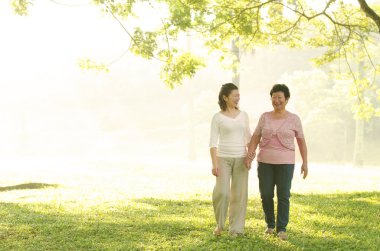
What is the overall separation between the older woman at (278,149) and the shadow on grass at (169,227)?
852 mm

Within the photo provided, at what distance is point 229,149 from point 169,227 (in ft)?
8.24

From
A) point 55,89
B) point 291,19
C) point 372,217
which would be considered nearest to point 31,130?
point 55,89

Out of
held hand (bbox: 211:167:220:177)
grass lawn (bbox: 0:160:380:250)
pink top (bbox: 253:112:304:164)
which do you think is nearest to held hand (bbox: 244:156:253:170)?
pink top (bbox: 253:112:304:164)

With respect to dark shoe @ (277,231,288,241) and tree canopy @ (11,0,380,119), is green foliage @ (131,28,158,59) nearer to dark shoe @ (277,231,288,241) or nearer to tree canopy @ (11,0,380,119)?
tree canopy @ (11,0,380,119)

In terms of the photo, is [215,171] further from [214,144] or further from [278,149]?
[278,149]

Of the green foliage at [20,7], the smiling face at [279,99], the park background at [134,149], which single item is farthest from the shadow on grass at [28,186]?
the smiling face at [279,99]

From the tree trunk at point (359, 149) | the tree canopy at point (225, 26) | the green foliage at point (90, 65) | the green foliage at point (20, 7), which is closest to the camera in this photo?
the tree canopy at point (225, 26)

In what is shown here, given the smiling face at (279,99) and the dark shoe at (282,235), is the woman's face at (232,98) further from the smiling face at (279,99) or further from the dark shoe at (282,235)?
the dark shoe at (282,235)

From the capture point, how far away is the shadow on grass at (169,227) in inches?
322

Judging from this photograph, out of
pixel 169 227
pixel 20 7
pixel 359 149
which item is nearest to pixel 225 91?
pixel 169 227

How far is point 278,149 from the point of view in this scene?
7.89 metres

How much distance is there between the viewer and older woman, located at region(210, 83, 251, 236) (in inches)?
Answer: 309

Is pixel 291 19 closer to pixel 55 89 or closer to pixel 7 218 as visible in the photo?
pixel 7 218

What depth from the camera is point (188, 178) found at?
1088 inches
